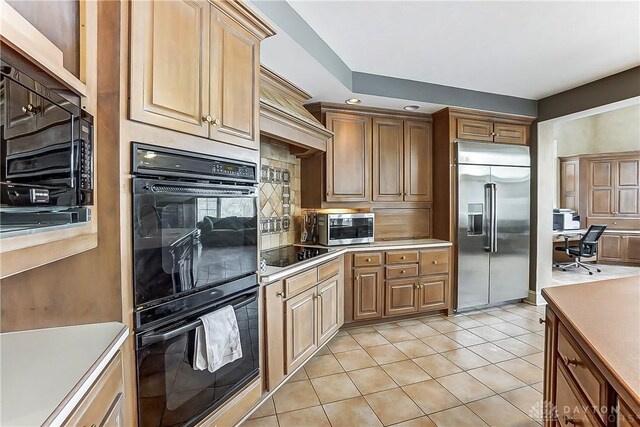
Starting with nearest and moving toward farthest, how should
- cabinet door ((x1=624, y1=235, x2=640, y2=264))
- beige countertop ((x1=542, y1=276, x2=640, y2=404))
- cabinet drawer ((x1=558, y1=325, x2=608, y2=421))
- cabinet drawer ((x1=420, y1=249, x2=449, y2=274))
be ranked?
beige countertop ((x1=542, y1=276, x2=640, y2=404))
cabinet drawer ((x1=558, y1=325, x2=608, y2=421))
cabinet drawer ((x1=420, y1=249, x2=449, y2=274))
cabinet door ((x1=624, y1=235, x2=640, y2=264))

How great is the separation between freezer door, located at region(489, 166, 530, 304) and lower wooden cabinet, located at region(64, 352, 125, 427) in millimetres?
3908

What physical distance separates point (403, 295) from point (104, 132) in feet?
10.2

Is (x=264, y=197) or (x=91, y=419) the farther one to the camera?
(x=264, y=197)

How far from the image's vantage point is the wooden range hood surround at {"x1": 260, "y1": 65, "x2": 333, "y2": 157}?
2.25 metres

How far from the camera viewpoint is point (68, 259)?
3.94 feet

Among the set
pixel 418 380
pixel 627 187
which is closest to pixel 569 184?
pixel 627 187

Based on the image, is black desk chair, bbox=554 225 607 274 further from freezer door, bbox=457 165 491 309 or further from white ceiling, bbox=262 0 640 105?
white ceiling, bbox=262 0 640 105

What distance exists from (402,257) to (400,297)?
17.6 inches

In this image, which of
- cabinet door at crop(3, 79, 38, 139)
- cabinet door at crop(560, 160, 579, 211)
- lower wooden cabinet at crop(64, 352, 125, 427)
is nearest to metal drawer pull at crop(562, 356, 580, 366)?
lower wooden cabinet at crop(64, 352, 125, 427)

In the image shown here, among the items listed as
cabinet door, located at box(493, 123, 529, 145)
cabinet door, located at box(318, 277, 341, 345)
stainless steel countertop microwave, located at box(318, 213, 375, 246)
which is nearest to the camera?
cabinet door, located at box(318, 277, 341, 345)

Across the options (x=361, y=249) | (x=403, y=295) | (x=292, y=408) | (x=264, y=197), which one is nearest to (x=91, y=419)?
(x=292, y=408)

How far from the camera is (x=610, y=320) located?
121 cm

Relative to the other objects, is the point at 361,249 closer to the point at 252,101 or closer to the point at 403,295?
the point at 403,295

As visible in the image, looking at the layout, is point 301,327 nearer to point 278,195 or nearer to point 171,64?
point 278,195
